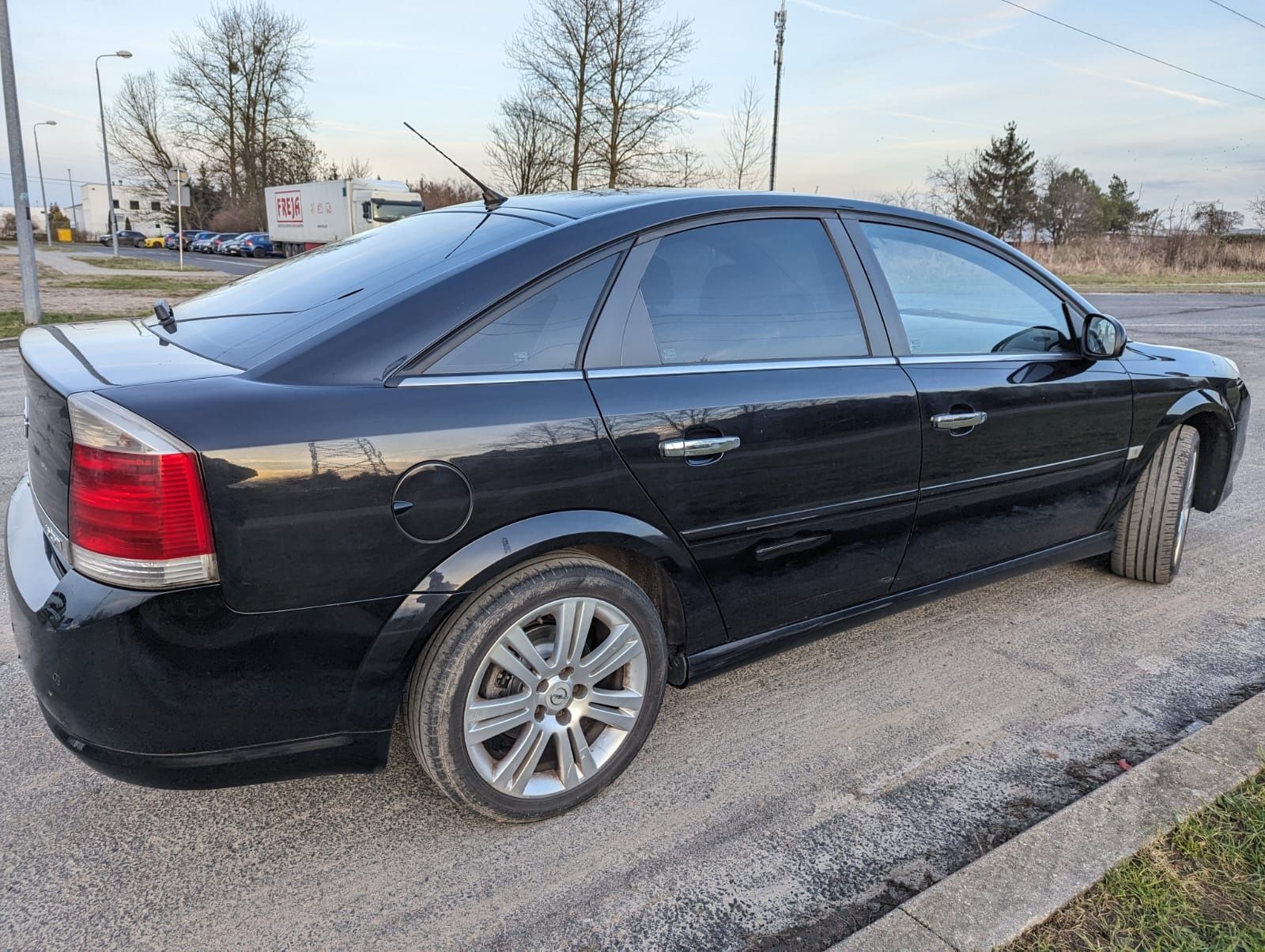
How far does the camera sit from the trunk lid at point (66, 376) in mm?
1906

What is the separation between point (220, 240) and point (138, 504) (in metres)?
58.5

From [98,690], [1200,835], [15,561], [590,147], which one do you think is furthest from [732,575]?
[590,147]

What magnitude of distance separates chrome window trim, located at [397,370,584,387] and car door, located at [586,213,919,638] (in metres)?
0.07

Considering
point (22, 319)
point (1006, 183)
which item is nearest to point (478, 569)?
point (22, 319)

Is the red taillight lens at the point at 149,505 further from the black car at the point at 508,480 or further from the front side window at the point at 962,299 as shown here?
the front side window at the point at 962,299

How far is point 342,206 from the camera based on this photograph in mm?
36812

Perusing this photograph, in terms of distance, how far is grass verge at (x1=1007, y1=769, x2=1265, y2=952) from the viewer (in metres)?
1.88

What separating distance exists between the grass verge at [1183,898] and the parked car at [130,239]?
242 ft

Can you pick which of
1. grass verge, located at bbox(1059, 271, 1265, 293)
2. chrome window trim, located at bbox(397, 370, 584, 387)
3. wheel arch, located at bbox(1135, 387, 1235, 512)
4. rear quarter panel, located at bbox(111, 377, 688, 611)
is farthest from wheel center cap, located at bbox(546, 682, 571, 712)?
grass verge, located at bbox(1059, 271, 1265, 293)

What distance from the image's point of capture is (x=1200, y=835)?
2.18 m

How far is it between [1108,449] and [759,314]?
1.71 meters

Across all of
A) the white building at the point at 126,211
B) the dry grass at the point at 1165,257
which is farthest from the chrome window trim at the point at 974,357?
the white building at the point at 126,211

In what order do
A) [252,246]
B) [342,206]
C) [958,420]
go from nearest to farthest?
[958,420] < [342,206] < [252,246]

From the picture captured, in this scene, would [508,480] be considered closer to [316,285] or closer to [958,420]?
[316,285]
